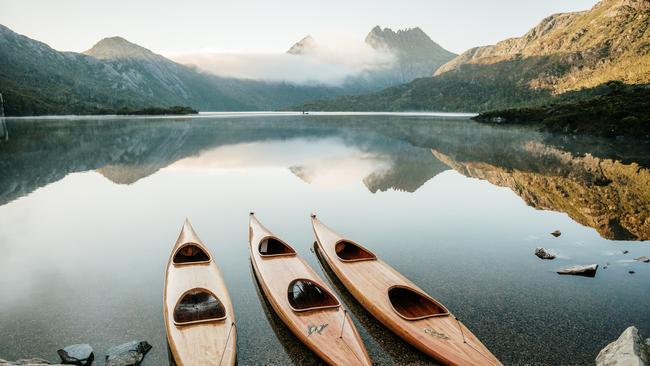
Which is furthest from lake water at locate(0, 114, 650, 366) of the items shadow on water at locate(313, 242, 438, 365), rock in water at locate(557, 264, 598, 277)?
rock in water at locate(557, 264, 598, 277)

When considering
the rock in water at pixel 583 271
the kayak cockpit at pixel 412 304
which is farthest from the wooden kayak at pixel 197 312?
the rock in water at pixel 583 271

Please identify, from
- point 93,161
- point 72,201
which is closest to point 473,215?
point 72,201

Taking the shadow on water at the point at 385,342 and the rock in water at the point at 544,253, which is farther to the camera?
the rock in water at the point at 544,253

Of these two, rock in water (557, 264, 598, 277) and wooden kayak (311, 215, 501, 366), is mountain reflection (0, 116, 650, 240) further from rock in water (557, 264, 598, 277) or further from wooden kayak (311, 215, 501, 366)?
wooden kayak (311, 215, 501, 366)

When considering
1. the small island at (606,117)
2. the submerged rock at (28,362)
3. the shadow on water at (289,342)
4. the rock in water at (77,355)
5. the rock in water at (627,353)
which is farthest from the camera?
the small island at (606,117)

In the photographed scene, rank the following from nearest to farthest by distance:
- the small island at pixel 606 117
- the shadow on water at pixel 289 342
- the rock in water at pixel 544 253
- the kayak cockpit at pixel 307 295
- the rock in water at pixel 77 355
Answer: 1. the rock in water at pixel 77 355
2. the shadow on water at pixel 289 342
3. the kayak cockpit at pixel 307 295
4. the rock in water at pixel 544 253
5. the small island at pixel 606 117

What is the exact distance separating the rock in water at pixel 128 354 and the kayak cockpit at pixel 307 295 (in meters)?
3.60

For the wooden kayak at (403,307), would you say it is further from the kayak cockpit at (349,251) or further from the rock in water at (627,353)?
the rock in water at (627,353)

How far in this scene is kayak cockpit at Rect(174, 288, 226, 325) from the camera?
33.0ft

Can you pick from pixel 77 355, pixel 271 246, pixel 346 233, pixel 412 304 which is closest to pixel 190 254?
pixel 271 246

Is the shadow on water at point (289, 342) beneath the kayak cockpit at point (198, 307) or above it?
beneath

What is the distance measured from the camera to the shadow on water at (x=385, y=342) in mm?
8915

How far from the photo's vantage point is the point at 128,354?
28.4 ft

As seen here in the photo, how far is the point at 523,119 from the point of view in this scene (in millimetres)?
116938
